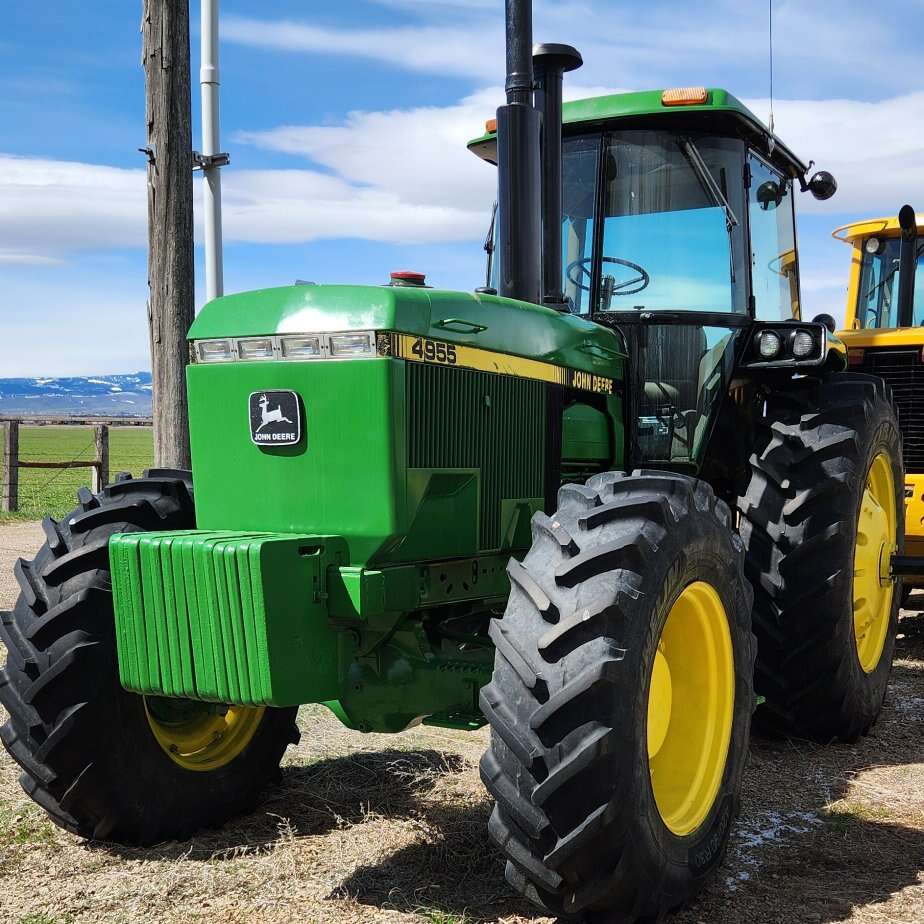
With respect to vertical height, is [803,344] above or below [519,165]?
below

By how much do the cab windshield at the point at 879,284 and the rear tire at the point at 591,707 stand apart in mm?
5810

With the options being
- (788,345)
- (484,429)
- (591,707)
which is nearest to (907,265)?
(788,345)

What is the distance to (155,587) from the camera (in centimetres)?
356

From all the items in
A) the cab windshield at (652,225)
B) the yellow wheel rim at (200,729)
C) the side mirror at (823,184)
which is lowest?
the yellow wheel rim at (200,729)

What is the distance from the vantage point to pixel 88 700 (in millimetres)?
3867

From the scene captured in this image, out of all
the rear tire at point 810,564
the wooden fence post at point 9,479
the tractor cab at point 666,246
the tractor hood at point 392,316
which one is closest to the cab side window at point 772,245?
the tractor cab at point 666,246

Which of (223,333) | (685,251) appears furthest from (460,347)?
(685,251)

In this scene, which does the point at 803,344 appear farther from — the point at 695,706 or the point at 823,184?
the point at 695,706

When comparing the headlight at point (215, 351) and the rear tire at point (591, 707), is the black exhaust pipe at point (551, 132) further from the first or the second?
the rear tire at point (591, 707)

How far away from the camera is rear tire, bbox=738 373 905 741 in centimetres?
500

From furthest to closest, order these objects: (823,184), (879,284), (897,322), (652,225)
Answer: (879,284), (897,322), (823,184), (652,225)

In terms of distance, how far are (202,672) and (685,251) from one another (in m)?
2.86

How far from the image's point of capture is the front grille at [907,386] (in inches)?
291

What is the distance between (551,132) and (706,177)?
36.7 inches
